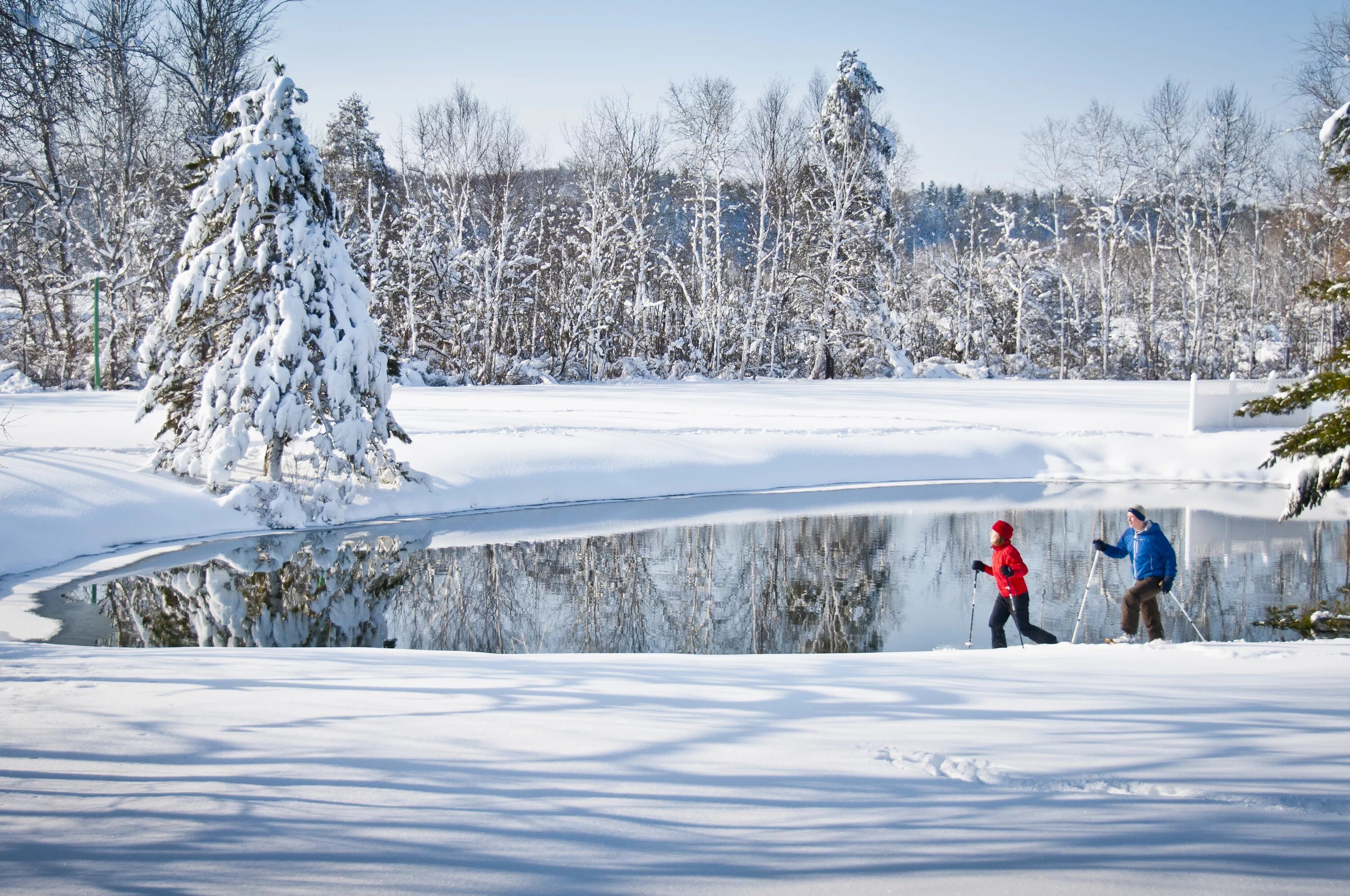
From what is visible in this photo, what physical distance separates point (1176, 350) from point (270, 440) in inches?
2081

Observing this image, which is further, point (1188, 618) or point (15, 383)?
point (15, 383)

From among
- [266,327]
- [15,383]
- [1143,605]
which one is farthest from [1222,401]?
[15,383]

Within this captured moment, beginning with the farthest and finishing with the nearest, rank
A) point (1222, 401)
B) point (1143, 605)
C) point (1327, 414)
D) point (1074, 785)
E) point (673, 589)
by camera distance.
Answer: point (1222, 401)
point (673, 589)
point (1327, 414)
point (1143, 605)
point (1074, 785)

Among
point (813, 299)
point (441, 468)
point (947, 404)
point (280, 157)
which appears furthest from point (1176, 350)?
point (280, 157)

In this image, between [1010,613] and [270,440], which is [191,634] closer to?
[270,440]

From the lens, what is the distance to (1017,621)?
8688mm

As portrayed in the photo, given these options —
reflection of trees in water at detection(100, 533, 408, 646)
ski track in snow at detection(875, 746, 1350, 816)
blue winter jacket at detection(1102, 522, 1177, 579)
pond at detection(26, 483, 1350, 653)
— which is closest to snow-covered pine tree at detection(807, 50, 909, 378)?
pond at detection(26, 483, 1350, 653)

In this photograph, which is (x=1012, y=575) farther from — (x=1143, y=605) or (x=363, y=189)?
(x=363, y=189)

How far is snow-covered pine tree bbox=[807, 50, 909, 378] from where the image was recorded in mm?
38562

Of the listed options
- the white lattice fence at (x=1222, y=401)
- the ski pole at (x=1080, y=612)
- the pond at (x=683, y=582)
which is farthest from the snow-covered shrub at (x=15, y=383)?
the white lattice fence at (x=1222, y=401)

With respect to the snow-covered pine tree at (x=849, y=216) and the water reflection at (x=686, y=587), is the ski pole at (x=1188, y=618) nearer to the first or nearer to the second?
the water reflection at (x=686, y=587)

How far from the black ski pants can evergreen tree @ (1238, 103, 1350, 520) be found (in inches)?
135

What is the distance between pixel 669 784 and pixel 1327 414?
9346 mm

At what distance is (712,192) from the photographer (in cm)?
4466
